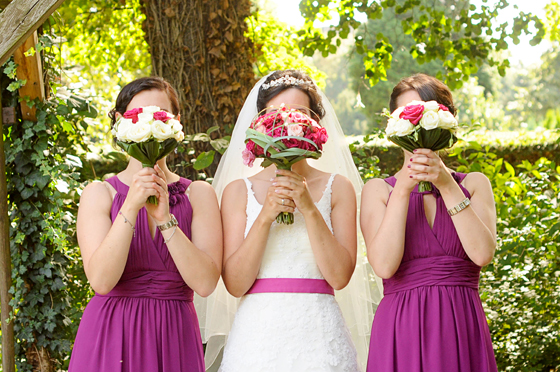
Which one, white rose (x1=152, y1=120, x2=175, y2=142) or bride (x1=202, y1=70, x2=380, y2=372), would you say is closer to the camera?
white rose (x1=152, y1=120, x2=175, y2=142)

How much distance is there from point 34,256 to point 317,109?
2.40m

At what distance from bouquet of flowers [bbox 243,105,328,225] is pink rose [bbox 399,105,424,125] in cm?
40

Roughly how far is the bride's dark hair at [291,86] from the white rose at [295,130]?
432mm

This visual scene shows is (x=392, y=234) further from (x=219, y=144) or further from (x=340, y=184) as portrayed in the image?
(x=219, y=144)

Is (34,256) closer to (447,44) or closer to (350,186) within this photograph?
(350,186)

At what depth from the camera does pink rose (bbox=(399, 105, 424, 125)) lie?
7.84ft

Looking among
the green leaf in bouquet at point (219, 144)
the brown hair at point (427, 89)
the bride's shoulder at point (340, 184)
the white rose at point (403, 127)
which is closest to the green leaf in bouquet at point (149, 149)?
the bride's shoulder at point (340, 184)

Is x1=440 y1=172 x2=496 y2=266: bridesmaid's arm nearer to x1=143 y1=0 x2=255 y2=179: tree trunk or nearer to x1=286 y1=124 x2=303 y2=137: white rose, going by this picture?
x1=286 y1=124 x2=303 y2=137: white rose

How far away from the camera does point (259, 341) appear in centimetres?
262

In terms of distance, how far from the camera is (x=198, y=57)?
4.83 metres

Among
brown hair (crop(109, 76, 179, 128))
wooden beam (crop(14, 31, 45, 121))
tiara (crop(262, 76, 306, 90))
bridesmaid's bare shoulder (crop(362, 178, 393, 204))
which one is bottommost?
bridesmaid's bare shoulder (crop(362, 178, 393, 204))

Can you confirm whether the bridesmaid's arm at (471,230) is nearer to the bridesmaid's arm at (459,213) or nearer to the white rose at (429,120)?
the bridesmaid's arm at (459,213)

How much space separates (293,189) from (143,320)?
0.90m

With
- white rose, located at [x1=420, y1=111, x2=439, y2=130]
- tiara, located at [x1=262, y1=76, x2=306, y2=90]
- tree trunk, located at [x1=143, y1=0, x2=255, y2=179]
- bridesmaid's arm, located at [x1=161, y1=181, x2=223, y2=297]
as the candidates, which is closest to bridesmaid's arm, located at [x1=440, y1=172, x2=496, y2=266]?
white rose, located at [x1=420, y1=111, x2=439, y2=130]
